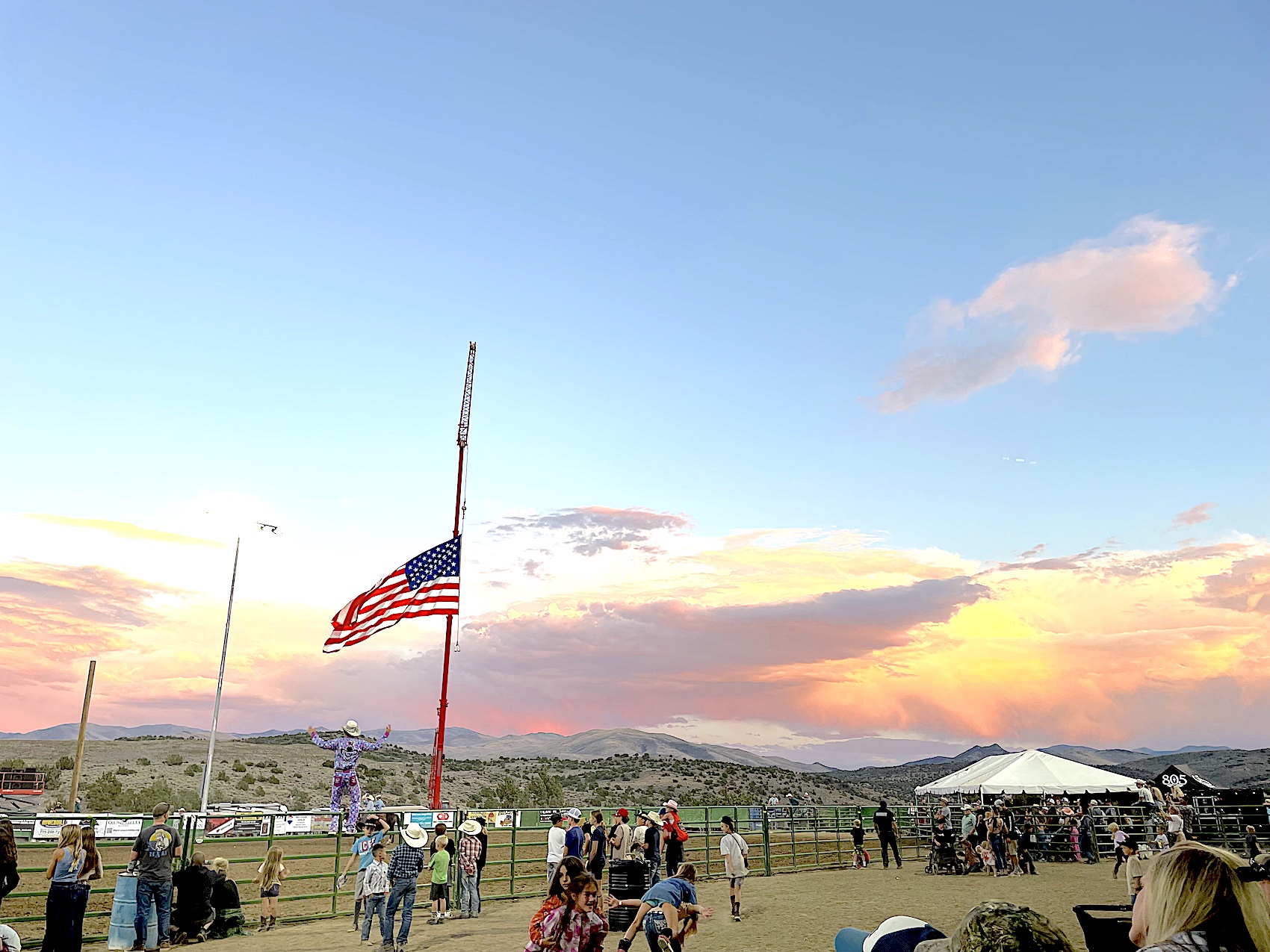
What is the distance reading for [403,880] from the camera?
13.8 metres

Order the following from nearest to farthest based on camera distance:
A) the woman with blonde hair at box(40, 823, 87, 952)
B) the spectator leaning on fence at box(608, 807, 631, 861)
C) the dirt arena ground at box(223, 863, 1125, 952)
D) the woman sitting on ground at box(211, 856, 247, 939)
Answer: the woman with blonde hair at box(40, 823, 87, 952), the dirt arena ground at box(223, 863, 1125, 952), the woman sitting on ground at box(211, 856, 247, 939), the spectator leaning on fence at box(608, 807, 631, 861)

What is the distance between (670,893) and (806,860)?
75.4ft

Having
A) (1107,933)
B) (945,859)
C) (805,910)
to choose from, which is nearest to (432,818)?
(805,910)

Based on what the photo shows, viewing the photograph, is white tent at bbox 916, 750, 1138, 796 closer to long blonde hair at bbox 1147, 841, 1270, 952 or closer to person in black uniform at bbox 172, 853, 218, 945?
person in black uniform at bbox 172, 853, 218, 945

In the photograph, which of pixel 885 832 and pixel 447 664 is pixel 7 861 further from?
pixel 885 832

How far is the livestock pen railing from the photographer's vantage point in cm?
1708

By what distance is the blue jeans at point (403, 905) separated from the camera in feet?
44.9

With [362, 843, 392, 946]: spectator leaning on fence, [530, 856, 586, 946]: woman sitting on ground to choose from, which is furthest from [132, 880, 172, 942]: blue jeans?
[530, 856, 586, 946]: woman sitting on ground

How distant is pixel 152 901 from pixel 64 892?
162 cm

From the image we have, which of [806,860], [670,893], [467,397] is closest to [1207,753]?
[806,860]

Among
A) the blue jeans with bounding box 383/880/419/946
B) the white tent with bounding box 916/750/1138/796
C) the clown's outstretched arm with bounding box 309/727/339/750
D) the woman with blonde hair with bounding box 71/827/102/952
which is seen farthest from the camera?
the white tent with bounding box 916/750/1138/796

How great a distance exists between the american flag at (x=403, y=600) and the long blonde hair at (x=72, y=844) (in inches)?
437

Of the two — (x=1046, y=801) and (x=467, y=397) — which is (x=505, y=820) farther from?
(x=1046, y=801)

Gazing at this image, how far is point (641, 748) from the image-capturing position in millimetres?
185000
